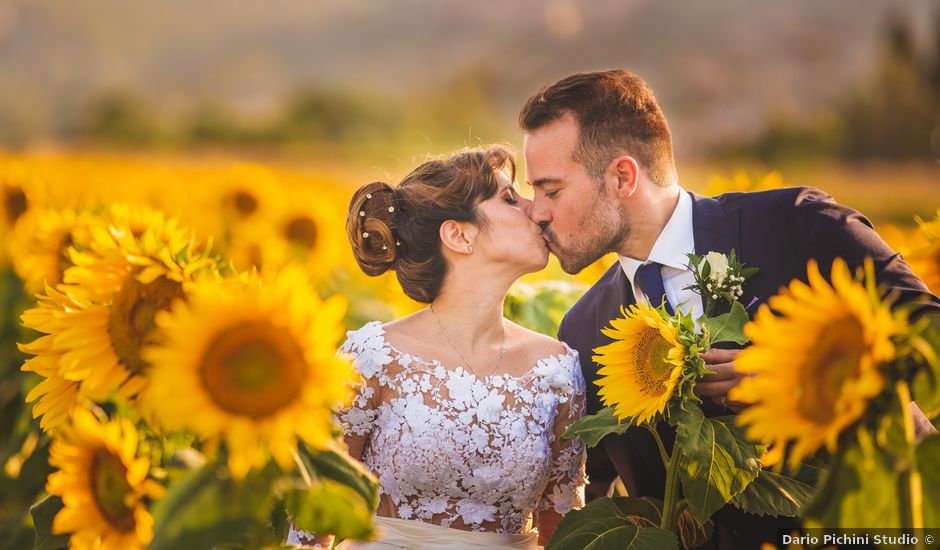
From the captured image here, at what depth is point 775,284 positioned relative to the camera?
124 inches

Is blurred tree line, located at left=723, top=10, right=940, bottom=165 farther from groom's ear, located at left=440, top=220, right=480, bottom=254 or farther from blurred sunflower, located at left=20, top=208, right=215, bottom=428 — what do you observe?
blurred sunflower, located at left=20, top=208, right=215, bottom=428

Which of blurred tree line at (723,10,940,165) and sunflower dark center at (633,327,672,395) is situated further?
blurred tree line at (723,10,940,165)

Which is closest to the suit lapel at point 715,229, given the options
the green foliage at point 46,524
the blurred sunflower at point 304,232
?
the green foliage at point 46,524

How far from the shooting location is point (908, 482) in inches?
59.1

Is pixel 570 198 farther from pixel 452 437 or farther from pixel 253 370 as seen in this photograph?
pixel 253 370

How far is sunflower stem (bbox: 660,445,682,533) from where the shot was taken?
2398 millimetres

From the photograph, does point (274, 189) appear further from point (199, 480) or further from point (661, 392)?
point (199, 480)

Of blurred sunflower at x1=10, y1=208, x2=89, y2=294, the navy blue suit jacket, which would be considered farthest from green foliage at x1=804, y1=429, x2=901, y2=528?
blurred sunflower at x1=10, y1=208, x2=89, y2=294

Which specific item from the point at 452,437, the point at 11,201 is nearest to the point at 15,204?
the point at 11,201

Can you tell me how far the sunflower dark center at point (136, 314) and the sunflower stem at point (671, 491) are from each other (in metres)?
1.22

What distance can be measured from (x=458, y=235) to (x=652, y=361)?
114 centimetres

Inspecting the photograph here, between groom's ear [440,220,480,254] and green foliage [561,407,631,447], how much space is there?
3.06 ft

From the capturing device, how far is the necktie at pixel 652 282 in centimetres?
325

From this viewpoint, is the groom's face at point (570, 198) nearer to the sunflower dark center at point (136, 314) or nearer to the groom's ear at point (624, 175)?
the groom's ear at point (624, 175)
